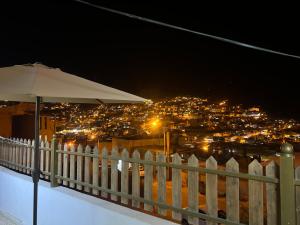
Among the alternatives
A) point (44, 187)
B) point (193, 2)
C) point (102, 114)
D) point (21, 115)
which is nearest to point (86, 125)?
point (102, 114)

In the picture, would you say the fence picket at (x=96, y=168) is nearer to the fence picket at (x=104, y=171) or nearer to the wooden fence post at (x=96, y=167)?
the wooden fence post at (x=96, y=167)

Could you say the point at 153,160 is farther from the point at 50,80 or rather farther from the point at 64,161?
the point at 64,161

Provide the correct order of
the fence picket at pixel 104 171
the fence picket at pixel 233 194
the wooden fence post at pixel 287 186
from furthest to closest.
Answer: the fence picket at pixel 104 171 → the fence picket at pixel 233 194 → the wooden fence post at pixel 287 186

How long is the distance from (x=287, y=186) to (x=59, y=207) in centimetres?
362

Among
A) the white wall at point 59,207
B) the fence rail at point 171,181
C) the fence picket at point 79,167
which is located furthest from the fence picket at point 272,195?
the fence picket at point 79,167

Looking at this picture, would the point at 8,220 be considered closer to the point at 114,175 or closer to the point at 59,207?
the point at 59,207

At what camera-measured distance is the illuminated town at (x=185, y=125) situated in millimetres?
24688

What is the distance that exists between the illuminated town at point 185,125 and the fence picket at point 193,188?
701 inches

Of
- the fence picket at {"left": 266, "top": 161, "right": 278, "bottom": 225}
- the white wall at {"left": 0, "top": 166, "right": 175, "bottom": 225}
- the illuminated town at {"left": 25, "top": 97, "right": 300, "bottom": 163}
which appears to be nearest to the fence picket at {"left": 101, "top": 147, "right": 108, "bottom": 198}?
the white wall at {"left": 0, "top": 166, "right": 175, "bottom": 225}

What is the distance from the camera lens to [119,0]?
8547 mm

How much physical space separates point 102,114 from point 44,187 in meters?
21.8

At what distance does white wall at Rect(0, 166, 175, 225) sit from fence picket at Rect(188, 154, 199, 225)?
301 mm

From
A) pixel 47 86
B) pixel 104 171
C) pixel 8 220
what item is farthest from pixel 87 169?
pixel 8 220

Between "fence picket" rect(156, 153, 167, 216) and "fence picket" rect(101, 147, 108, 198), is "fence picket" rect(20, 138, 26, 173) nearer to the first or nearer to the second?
"fence picket" rect(101, 147, 108, 198)
